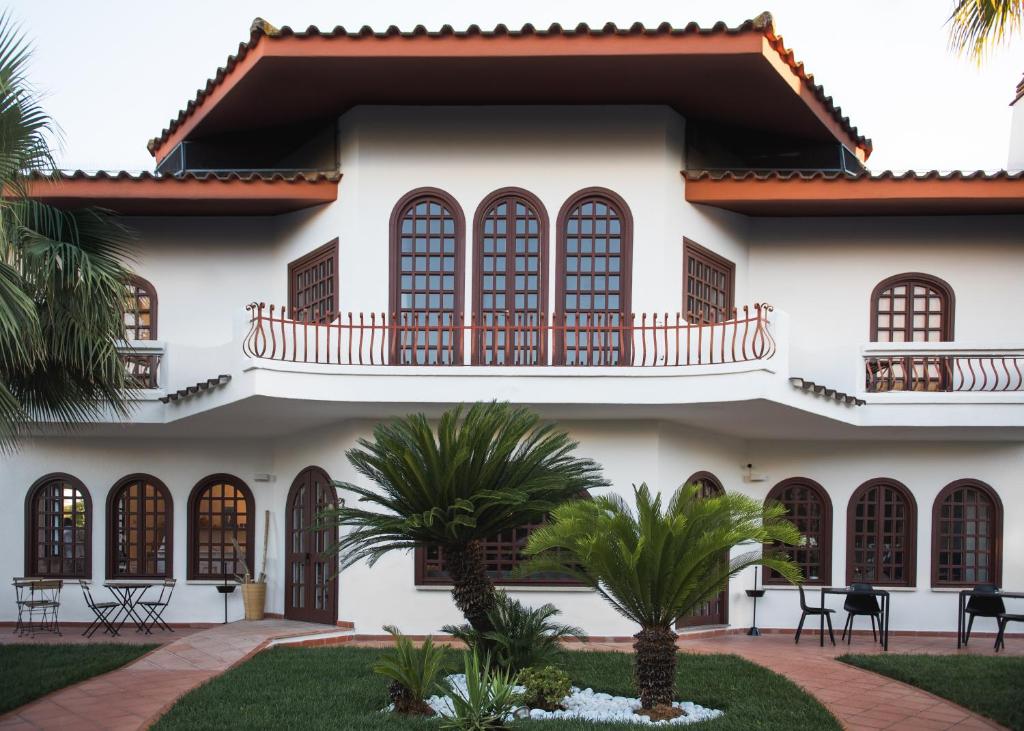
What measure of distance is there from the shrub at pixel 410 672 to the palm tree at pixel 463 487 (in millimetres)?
871

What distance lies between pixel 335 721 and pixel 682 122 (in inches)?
374

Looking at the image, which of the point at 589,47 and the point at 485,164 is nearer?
the point at 589,47

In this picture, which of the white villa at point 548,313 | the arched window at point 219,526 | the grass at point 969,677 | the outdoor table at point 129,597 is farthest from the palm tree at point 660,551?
the outdoor table at point 129,597

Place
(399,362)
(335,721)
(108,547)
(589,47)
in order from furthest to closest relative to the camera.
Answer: (108,547) < (399,362) < (589,47) < (335,721)

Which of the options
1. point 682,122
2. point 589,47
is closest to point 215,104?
point 589,47

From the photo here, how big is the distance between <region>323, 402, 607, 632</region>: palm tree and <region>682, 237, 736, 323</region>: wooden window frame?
4.39 m

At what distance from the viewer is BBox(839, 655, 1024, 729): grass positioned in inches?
382

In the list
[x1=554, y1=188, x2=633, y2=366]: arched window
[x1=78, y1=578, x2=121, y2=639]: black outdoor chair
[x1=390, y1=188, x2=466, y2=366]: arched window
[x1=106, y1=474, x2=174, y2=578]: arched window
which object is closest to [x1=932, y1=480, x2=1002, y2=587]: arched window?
[x1=554, y1=188, x2=633, y2=366]: arched window

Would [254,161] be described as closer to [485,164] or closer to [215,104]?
[215,104]

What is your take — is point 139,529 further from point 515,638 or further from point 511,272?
point 515,638

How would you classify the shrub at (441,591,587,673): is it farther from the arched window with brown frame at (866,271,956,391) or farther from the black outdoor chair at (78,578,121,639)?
the arched window with brown frame at (866,271,956,391)

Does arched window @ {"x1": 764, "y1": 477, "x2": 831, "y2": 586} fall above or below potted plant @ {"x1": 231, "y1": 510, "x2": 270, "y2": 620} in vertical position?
above

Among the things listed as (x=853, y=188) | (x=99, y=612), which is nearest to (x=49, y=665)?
(x=99, y=612)

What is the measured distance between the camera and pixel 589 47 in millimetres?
12586
